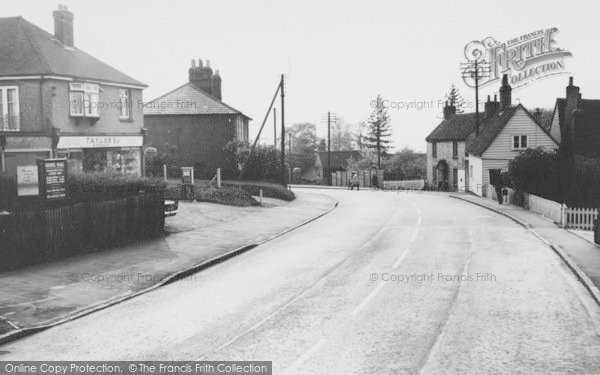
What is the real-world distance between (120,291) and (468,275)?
29.7 ft

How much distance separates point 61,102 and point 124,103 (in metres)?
5.36

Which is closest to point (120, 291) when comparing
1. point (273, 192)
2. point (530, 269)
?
point (530, 269)

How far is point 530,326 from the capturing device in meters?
11.7

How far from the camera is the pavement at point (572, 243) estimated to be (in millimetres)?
16734

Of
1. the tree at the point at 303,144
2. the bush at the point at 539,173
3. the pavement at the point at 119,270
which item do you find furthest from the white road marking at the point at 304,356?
the tree at the point at 303,144

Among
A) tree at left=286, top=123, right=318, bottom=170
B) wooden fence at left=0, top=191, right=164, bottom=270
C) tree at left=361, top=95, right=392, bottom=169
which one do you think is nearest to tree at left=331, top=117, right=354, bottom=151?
tree at left=286, top=123, right=318, bottom=170

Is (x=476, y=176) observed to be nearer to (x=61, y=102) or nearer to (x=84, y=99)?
(x=84, y=99)

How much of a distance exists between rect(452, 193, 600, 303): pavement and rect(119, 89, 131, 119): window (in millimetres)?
22180

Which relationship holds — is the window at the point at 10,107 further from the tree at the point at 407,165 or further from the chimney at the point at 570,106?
the tree at the point at 407,165

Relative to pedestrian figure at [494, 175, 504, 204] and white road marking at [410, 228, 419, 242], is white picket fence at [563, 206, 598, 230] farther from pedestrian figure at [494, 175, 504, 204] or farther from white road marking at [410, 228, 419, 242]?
pedestrian figure at [494, 175, 504, 204]

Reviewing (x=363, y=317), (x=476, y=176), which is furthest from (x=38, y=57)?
(x=476, y=176)

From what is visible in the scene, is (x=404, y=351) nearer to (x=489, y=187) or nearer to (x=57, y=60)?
(x=57, y=60)

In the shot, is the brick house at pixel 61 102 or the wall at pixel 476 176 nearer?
the brick house at pixel 61 102

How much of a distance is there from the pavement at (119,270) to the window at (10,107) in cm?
983
